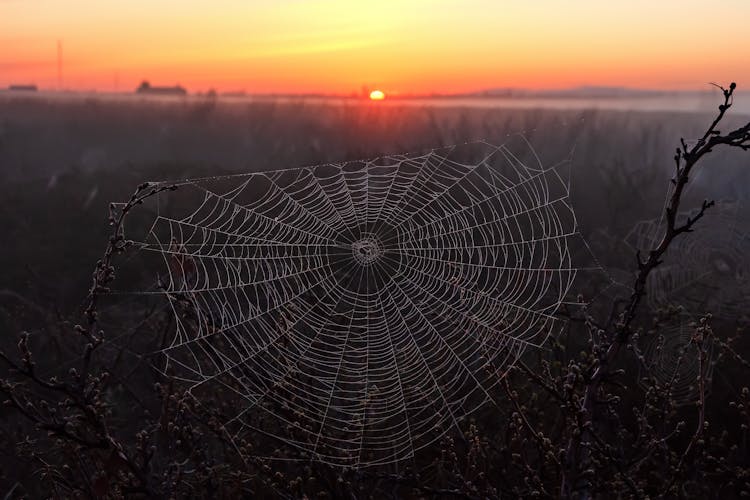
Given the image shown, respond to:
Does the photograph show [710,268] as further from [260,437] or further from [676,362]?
[260,437]

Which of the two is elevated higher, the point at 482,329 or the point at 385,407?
the point at 482,329

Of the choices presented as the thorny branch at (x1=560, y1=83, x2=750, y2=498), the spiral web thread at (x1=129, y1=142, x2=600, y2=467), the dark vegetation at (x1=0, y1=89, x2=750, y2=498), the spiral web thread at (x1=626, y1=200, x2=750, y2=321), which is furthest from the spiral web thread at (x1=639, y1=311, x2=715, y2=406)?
the thorny branch at (x1=560, y1=83, x2=750, y2=498)

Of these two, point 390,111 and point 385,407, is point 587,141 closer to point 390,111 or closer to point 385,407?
point 390,111

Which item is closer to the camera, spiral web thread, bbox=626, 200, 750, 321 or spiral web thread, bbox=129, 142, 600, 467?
spiral web thread, bbox=129, 142, 600, 467

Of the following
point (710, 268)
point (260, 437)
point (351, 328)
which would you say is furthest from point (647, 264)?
point (710, 268)

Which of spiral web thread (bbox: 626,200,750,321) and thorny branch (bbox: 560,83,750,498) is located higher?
thorny branch (bbox: 560,83,750,498)

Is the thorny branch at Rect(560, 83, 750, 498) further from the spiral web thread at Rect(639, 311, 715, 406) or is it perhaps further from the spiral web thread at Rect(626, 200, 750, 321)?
the spiral web thread at Rect(626, 200, 750, 321)

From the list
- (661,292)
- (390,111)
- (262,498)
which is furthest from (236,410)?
(390,111)
